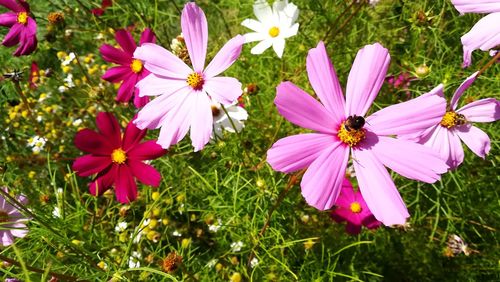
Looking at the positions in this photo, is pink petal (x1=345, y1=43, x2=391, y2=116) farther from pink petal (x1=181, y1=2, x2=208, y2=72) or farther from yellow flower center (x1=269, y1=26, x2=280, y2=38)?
yellow flower center (x1=269, y1=26, x2=280, y2=38)

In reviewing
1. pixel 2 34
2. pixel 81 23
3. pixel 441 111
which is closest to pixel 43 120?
pixel 2 34

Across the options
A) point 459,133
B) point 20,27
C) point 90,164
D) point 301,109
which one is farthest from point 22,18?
point 459,133

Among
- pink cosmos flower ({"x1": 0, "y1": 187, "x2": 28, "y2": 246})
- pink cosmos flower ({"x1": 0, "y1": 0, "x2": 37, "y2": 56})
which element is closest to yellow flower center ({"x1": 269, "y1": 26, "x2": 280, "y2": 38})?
pink cosmos flower ({"x1": 0, "y1": 0, "x2": 37, "y2": 56})

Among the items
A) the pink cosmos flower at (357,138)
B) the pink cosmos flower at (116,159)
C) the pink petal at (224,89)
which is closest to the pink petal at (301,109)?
the pink cosmos flower at (357,138)

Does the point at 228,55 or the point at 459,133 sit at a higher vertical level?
the point at 228,55

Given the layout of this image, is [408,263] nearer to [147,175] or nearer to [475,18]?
[475,18]

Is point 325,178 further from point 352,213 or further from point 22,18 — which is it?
point 22,18
